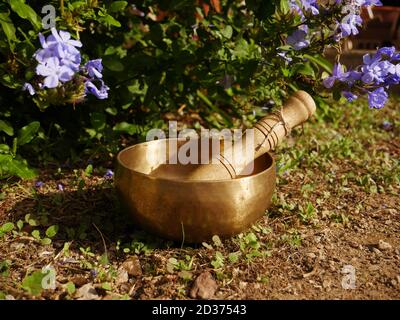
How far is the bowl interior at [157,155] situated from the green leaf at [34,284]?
0.60m

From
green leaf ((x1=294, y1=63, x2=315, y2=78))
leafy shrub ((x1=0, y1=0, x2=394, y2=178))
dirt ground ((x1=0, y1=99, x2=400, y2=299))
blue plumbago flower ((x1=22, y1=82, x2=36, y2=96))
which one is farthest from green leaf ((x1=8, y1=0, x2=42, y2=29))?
green leaf ((x1=294, y1=63, x2=315, y2=78))

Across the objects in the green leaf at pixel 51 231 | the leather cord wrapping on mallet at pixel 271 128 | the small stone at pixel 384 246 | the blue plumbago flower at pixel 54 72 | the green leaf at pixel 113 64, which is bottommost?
the small stone at pixel 384 246

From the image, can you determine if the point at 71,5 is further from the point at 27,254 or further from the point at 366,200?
the point at 366,200

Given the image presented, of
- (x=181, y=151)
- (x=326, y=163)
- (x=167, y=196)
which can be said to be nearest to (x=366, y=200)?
(x=326, y=163)

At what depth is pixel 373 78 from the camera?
79.6 inches

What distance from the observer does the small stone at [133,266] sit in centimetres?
183

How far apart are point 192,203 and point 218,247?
0.27 meters

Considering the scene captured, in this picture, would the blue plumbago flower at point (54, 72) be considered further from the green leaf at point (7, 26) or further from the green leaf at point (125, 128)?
the green leaf at point (125, 128)

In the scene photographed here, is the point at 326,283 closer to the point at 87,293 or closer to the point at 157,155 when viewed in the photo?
the point at 87,293

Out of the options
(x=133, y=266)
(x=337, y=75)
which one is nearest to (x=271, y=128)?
(x=337, y=75)

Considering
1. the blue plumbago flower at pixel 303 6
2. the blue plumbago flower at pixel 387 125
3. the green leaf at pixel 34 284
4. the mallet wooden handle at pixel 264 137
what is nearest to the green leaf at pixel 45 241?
the green leaf at pixel 34 284

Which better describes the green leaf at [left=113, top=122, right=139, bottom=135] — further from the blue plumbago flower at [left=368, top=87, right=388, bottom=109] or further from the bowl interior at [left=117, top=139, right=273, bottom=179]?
the blue plumbago flower at [left=368, top=87, right=388, bottom=109]

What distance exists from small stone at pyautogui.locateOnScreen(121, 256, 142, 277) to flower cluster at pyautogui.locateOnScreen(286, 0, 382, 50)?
1161 millimetres

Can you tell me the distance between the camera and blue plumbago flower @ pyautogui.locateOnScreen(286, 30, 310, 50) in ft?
7.45
